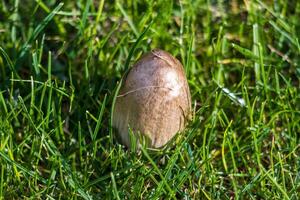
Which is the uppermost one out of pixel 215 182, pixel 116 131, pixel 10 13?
pixel 10 13

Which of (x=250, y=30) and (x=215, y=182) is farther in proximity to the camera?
(x=250, y=30)

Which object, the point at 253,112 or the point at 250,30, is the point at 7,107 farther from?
the point at 250,30

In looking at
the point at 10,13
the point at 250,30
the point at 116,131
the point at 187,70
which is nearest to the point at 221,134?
the point at 187,70
